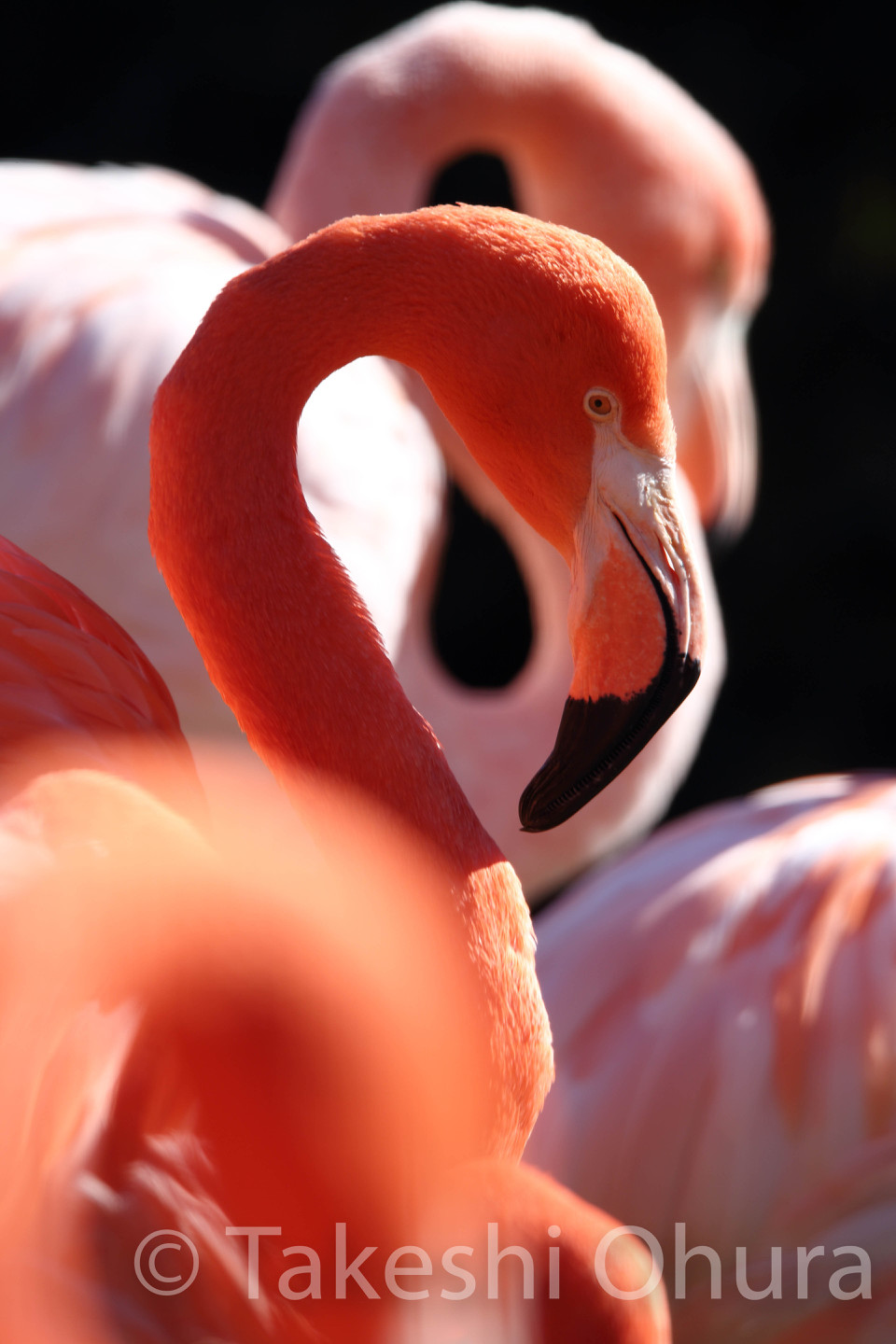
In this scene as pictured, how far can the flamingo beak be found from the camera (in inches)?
35.7

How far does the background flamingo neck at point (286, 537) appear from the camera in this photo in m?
0.94

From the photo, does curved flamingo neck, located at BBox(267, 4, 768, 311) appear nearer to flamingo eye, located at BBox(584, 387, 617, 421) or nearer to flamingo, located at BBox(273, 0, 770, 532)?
flamingo, located at BBox(273, 0, 770, 532)

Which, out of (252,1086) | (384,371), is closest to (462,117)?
(384,371)

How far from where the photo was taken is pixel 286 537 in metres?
0.96

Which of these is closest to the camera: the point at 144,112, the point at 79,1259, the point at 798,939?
the point at 79,1259

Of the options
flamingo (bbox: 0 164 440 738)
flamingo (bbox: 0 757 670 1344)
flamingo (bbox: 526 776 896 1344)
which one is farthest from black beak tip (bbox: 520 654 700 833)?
flamingo (bbox: 0 164 440 738)

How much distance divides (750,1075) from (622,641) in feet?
2.12

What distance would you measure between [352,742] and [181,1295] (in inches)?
13.9

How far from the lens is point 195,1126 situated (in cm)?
92

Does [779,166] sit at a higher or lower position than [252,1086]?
higher

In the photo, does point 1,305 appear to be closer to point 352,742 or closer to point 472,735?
point 472,735

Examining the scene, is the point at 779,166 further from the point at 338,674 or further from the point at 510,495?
the point at 338,674

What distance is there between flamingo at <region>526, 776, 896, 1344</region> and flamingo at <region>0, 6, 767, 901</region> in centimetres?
42

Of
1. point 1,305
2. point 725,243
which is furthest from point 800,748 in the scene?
point 1,305
